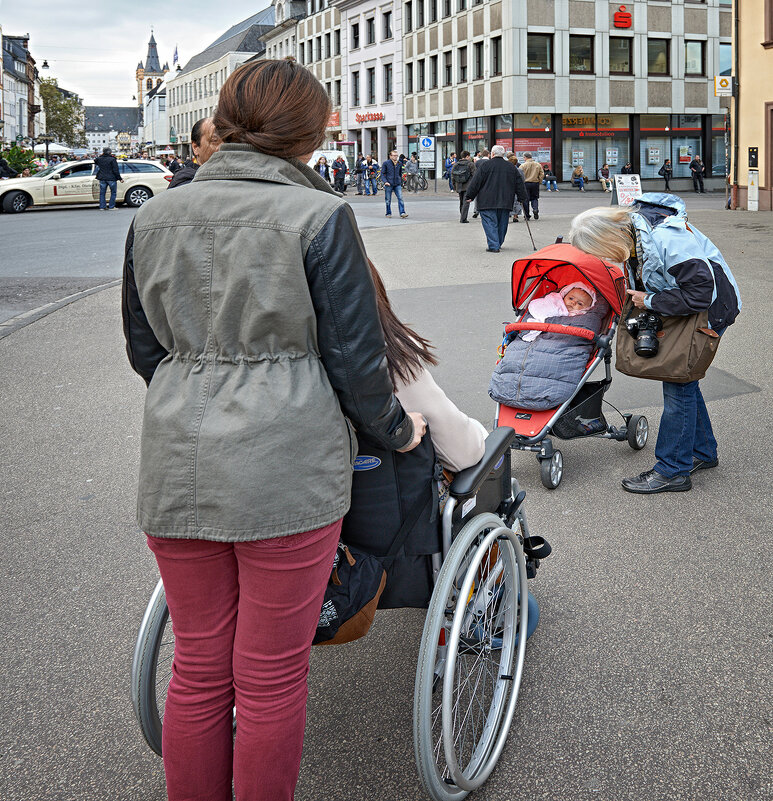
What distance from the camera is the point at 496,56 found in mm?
49438

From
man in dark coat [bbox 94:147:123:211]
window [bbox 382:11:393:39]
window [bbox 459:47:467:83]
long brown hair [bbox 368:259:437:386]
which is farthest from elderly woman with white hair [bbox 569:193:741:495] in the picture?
window [bbox 382:11:393:39]

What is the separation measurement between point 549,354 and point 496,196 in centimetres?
1189

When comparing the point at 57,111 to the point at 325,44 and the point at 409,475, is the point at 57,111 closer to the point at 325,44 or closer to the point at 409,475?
the point at 325,44

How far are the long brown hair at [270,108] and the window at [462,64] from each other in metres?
53.0

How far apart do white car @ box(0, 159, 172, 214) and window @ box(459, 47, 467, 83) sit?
25790mm

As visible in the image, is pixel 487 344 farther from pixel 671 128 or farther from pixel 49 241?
pixel 671 128

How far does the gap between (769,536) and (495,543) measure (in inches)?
83.3

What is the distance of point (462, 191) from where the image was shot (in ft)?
83.4

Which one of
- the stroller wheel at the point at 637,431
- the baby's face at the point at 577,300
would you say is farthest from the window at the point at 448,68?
the baby's face at the point at 577,300

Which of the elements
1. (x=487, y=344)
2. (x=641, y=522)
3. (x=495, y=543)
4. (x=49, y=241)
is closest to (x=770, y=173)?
(x=49, y=241)

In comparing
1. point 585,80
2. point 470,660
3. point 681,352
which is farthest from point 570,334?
point 585,80

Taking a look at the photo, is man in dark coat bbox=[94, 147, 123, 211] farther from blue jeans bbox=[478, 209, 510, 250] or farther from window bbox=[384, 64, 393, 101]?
window bbox=[384, 64, 393, 101]

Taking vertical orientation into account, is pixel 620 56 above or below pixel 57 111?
below

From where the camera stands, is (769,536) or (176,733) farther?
(769,536)
